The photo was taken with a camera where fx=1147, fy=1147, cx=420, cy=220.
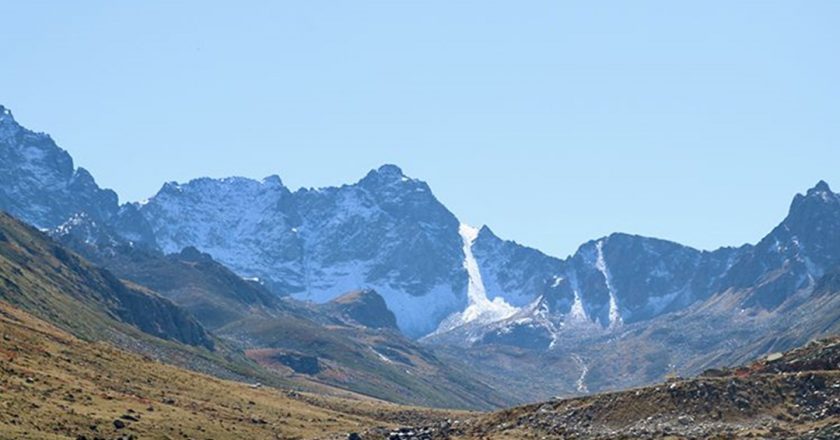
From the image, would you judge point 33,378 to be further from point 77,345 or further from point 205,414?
point 77,345

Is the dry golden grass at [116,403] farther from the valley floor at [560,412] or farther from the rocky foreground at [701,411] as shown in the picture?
the rocky foreground at [701,411]

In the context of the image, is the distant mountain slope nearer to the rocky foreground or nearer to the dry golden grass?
the rocky foreground

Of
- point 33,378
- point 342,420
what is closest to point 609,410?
point 33,378

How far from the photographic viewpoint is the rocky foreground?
102875 millimetres

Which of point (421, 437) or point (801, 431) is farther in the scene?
point (421, 437)

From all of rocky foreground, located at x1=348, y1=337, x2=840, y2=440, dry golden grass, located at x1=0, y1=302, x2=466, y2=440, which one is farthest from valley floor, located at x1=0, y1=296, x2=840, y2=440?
dry golden grass, located at x1=0, y1=302, x2=466, y2=440

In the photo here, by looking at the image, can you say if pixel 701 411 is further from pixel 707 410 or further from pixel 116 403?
pixel 116 403

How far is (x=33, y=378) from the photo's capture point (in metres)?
136

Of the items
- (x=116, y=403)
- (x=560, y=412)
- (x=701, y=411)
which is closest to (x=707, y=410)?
(x=701, y=411)

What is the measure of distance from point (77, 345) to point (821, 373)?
436 ft

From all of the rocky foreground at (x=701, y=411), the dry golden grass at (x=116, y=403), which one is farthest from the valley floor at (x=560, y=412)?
the dry golden grass at (x=116, y=403)

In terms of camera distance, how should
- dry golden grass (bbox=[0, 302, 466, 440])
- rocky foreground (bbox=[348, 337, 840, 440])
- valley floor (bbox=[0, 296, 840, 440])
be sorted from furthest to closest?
dry golden grass (bbox=[0, 302, 466, 440])
valley floor (bbox=[0, 296, 840, 440])
rocky foreground (bbox=[348, 337, 840, 440])

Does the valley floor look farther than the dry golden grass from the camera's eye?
No

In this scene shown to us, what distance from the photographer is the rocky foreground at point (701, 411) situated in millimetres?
102875
